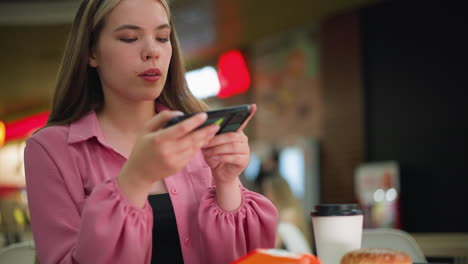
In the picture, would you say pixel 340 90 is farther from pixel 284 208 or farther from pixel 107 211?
pixel 107 211

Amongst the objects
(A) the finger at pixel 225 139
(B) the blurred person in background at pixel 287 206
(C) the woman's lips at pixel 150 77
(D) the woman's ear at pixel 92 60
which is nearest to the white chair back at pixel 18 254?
(D) the woman's ear at pixel 92 60

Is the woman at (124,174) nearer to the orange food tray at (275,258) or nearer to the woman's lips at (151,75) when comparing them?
the woman's lips at (151,75)

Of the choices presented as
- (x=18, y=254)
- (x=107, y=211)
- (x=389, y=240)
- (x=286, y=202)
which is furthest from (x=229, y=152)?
(x=286, y=202)

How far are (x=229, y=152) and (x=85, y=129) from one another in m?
0.42

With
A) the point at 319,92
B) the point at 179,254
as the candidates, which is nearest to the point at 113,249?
the point at 179,254

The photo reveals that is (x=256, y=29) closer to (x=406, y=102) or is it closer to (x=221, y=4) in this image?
(x=221, y=4)

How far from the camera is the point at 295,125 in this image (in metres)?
8.19

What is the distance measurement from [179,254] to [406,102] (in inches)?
223

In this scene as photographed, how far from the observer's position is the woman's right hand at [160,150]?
108 cm

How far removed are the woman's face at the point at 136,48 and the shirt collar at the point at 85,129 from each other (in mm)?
118

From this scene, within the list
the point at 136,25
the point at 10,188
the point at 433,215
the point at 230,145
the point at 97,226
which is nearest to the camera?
the point at 97,226

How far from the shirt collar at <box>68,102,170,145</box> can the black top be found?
21 cm

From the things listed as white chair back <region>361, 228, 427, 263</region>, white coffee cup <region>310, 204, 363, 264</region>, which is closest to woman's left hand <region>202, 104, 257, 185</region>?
white coffee cup <region>310, 204, 363, 264</region>

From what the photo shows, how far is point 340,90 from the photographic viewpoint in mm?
7449
